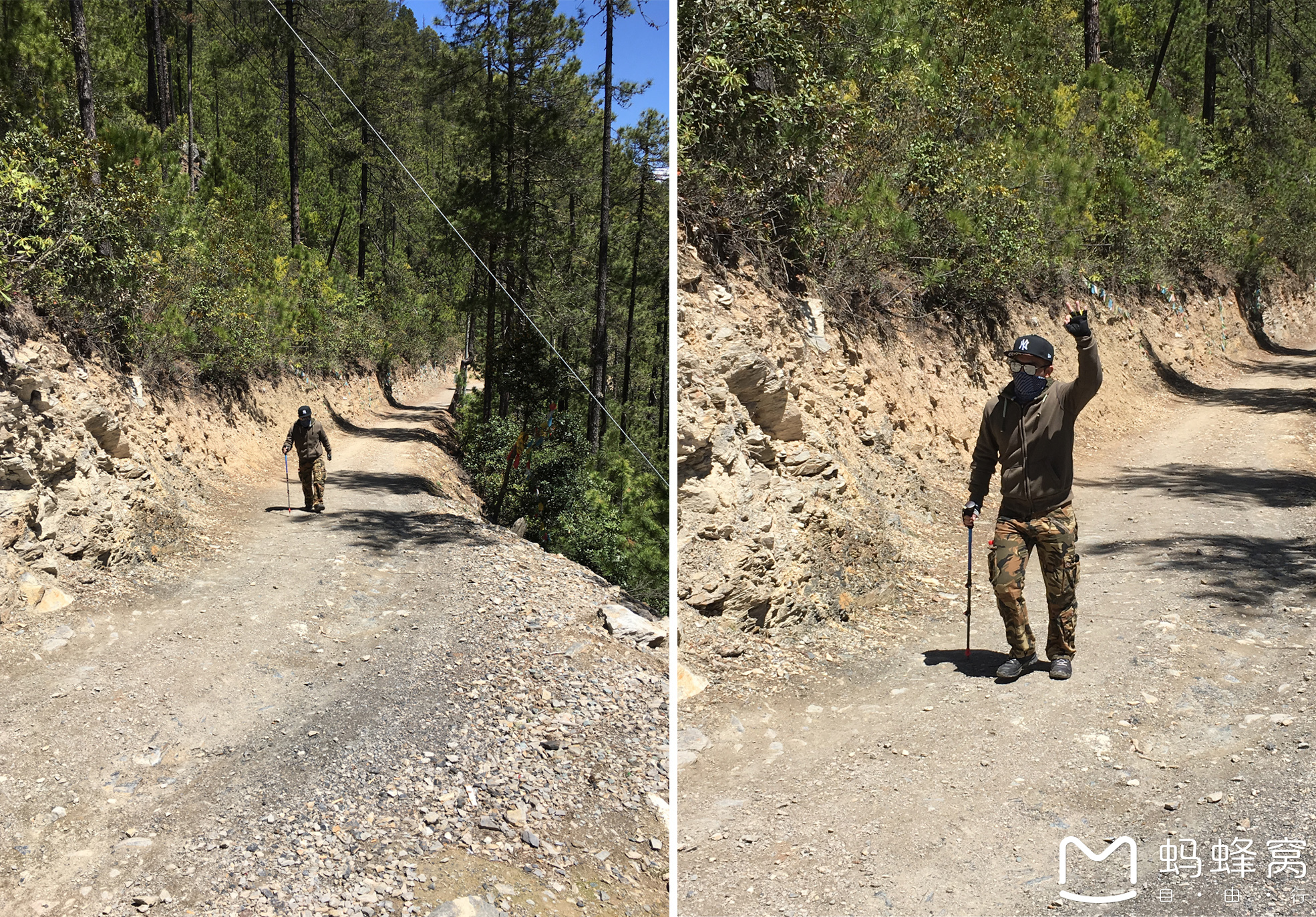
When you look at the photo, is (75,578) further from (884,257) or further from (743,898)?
(884,257)

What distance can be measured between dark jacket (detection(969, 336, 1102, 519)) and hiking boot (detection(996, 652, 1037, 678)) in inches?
28.9

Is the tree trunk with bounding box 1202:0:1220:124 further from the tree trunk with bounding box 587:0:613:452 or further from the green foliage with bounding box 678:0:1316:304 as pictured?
the tree trunk with bounding box 587:0:613:452

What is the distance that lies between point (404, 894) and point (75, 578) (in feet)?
15.4

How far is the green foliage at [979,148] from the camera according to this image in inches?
284

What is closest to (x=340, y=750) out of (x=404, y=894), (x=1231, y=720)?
(x=404, y=894)

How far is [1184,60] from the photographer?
82.5 ft

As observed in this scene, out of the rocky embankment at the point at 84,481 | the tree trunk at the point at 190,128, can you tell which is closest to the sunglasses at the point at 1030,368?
the rocky embankment at the point at 84,481

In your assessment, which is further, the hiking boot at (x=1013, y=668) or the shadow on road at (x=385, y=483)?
the shadow on road at (x=385, y=483)

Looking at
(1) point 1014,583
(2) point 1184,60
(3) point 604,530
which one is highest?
(2) point 1184,60

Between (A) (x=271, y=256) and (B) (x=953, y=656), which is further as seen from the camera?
(A) (x=271, y=256)

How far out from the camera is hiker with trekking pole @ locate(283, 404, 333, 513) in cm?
1084

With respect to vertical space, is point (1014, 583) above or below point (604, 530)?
above

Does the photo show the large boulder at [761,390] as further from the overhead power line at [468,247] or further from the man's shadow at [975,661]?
the man's shadow at [975,661]

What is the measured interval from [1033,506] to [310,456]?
8861 mm
